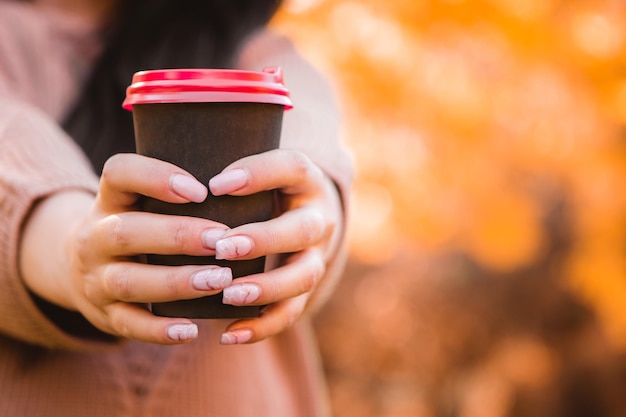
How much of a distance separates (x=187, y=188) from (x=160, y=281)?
116 mm

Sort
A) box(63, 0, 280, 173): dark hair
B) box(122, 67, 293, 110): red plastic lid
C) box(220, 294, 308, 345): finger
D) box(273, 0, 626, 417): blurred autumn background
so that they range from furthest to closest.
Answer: box(273, 0, 626, 417): blurred autumn background, box(63, 0, 280, 173): dark hair, box(220, 294, 308, 345): finger, box(122, 67, 293, 110): red plastic lid

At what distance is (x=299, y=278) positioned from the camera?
0.93 meters

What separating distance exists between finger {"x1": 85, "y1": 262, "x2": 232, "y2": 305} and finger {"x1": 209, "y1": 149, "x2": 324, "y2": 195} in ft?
0.32

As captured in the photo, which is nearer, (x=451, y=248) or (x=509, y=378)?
(x=509, y=378)

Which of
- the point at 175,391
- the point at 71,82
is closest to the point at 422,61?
the point at 71,82

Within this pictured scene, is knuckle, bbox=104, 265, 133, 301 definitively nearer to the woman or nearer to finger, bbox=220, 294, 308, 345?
the woman

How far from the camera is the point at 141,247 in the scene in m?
0.83

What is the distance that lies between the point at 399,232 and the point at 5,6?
2.14 m

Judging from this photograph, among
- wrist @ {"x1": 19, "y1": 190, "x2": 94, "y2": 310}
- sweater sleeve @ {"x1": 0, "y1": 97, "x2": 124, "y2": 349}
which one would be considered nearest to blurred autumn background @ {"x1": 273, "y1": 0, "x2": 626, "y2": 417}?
sweater sleeve @ {"x1": 0, "y1": 97, "x2": 124, "y2": 349}

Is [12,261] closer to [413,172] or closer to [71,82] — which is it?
[71,82]

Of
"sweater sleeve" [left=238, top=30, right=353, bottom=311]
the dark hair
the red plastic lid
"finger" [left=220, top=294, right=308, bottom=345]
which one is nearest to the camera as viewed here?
the red plastic lid

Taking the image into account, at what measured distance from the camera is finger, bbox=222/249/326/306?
2.81 ft

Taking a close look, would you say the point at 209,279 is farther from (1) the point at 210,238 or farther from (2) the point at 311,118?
(2) the point at 311,118

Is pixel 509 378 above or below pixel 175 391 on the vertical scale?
below
